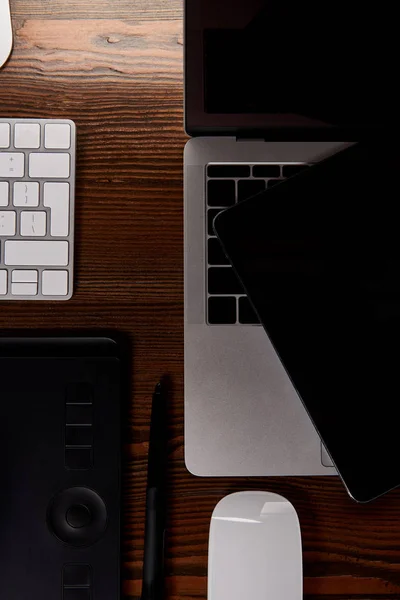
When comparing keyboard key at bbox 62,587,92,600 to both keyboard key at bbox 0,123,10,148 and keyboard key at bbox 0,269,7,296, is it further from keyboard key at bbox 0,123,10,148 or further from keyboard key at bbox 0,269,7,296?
keyboard key at bbox 0,123,10,148

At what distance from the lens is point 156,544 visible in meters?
0.61

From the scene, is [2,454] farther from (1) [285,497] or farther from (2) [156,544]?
(1) [285,497]

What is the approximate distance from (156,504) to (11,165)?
0.38 meters

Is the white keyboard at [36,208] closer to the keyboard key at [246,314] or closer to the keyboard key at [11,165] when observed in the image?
the keyboard key at [11,165]

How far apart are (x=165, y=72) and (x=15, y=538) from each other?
1.69 feet

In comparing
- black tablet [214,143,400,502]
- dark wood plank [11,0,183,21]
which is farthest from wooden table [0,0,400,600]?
black tablet [214,143,400,502]

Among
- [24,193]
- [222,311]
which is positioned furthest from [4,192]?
[222,311]

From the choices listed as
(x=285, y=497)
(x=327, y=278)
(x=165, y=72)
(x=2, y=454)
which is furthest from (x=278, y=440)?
(x=165, y=72)

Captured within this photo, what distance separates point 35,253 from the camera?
616 millimetres

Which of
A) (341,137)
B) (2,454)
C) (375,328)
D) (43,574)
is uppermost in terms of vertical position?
(341,137)

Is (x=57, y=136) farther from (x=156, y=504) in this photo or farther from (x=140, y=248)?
(x=156, y=504)

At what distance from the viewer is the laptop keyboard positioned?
608 mm

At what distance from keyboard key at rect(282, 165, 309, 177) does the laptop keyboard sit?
0.02m

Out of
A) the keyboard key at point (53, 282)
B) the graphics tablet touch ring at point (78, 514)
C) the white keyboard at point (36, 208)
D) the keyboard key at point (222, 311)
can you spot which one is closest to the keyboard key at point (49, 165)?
the white keyboard at point (36, 208)
